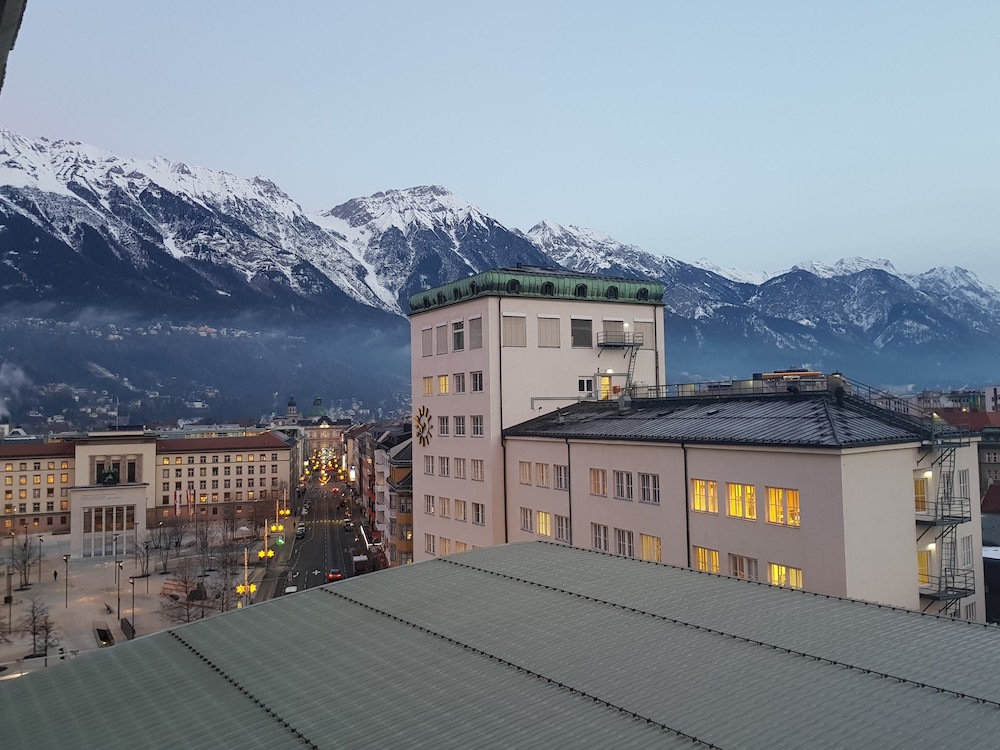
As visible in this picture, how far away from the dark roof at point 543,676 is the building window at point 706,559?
40.1ft

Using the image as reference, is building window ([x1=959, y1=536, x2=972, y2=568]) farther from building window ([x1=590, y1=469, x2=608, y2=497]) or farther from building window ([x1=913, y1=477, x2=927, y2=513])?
building window ([x1=590, y1=469, x2=608, y2=497])

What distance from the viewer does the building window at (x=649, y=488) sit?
1609 inches

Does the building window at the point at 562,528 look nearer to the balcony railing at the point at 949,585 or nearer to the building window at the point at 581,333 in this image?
the building window at the point at 581,333

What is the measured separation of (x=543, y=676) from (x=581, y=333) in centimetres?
4579

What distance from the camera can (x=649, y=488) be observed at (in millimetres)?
41562

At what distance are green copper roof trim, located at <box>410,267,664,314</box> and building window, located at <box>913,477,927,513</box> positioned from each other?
31494 millimetres

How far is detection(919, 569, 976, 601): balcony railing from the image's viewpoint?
3288 cm

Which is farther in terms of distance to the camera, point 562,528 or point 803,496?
point 562,528

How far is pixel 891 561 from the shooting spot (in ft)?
104

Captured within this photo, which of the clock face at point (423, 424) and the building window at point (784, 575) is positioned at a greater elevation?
the clock face at point (423, 424)

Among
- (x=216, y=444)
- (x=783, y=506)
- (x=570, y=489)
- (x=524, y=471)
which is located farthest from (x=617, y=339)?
(x=216, y=444)

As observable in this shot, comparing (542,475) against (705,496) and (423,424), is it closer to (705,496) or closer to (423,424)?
(705,496)

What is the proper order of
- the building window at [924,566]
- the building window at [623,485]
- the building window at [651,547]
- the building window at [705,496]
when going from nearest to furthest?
the building window at [924,566] → the building window at [705,496] → the building window at [651,547] → the building window at [623,485]

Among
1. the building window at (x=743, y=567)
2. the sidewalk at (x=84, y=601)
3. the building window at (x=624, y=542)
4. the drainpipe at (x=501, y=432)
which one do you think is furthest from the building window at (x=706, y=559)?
the sidewalk at (x=84, y=601)
